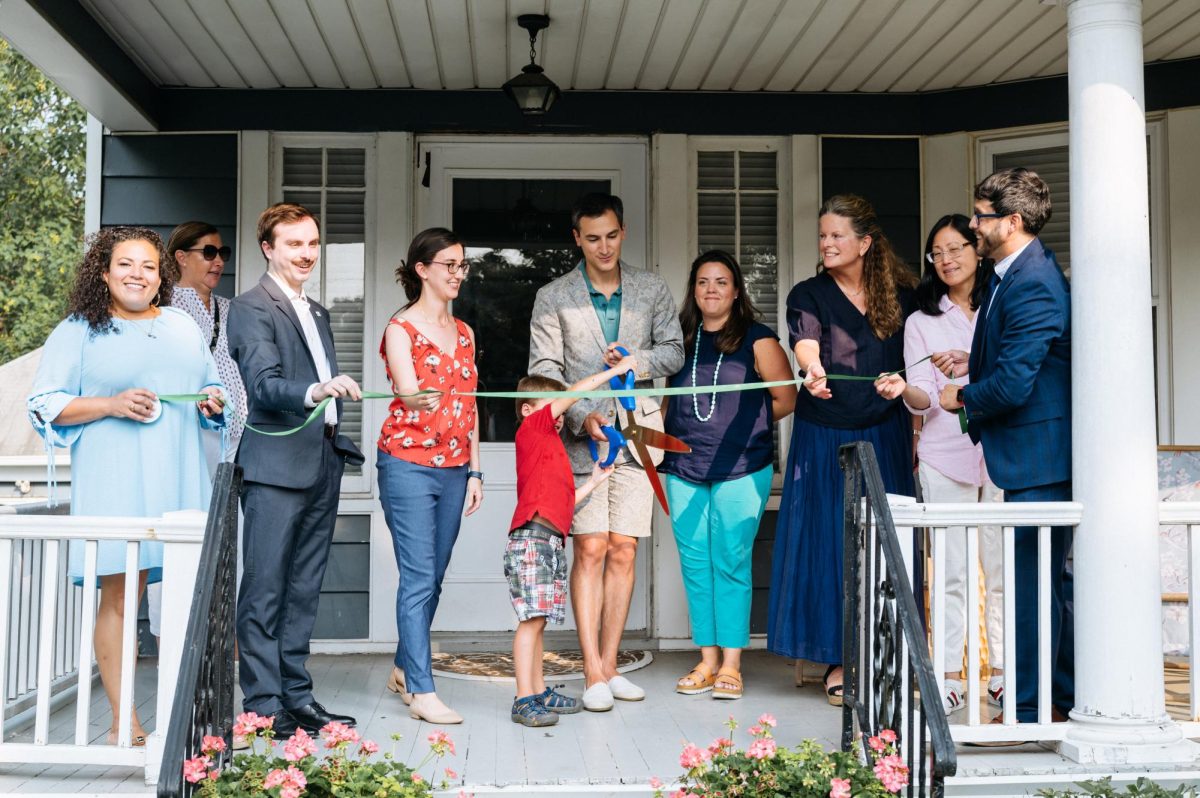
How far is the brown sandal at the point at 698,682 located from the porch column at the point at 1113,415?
1.28 m

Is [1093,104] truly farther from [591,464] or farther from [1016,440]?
[591,464]

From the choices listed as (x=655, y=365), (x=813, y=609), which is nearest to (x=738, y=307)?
(x=655, y=365)

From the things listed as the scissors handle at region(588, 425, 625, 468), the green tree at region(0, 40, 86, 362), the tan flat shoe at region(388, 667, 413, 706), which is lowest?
the tan flat shoe at region(388, 667, 413, 706)

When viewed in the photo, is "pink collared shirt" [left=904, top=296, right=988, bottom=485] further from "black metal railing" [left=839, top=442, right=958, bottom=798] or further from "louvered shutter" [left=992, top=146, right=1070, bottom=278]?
"louvered shutter" [left=992, top=146, right=1070, bottom=278]

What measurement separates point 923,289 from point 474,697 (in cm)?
214

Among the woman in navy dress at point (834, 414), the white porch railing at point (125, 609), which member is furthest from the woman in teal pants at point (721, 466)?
the white porch railing at point (125, 609)

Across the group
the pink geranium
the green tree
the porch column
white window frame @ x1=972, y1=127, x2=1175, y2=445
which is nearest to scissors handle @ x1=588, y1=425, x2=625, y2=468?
the porch column

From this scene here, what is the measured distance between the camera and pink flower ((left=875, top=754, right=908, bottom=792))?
8.17ft

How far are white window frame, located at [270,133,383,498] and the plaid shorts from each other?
5.25ft

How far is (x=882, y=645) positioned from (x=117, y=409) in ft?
7.08

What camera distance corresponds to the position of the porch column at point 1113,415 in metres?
3.24

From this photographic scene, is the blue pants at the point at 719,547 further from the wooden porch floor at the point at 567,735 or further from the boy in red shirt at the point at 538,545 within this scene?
the boy in red shirt at the point at 538,545

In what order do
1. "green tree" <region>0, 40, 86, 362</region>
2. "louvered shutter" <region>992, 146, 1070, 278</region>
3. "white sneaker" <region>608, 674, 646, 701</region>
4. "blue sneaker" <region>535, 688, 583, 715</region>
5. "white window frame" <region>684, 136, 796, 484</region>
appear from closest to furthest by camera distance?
"blue sneaker" <region>535, 688, 583, 715</region>, "white sneaker" <region>608, 674, 646, 701</region>, "louvered shutter" <region>992, 146, 1070, 278</region>, "white window frame" <region>684, 136, 796, 484</region>, "green tree" <region>0, 40, 86, 362</region>

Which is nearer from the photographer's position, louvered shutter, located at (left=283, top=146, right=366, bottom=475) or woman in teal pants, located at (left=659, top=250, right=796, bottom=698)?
woman in teal pants, located at (left=659, top=250, right=796, bottom=698)
